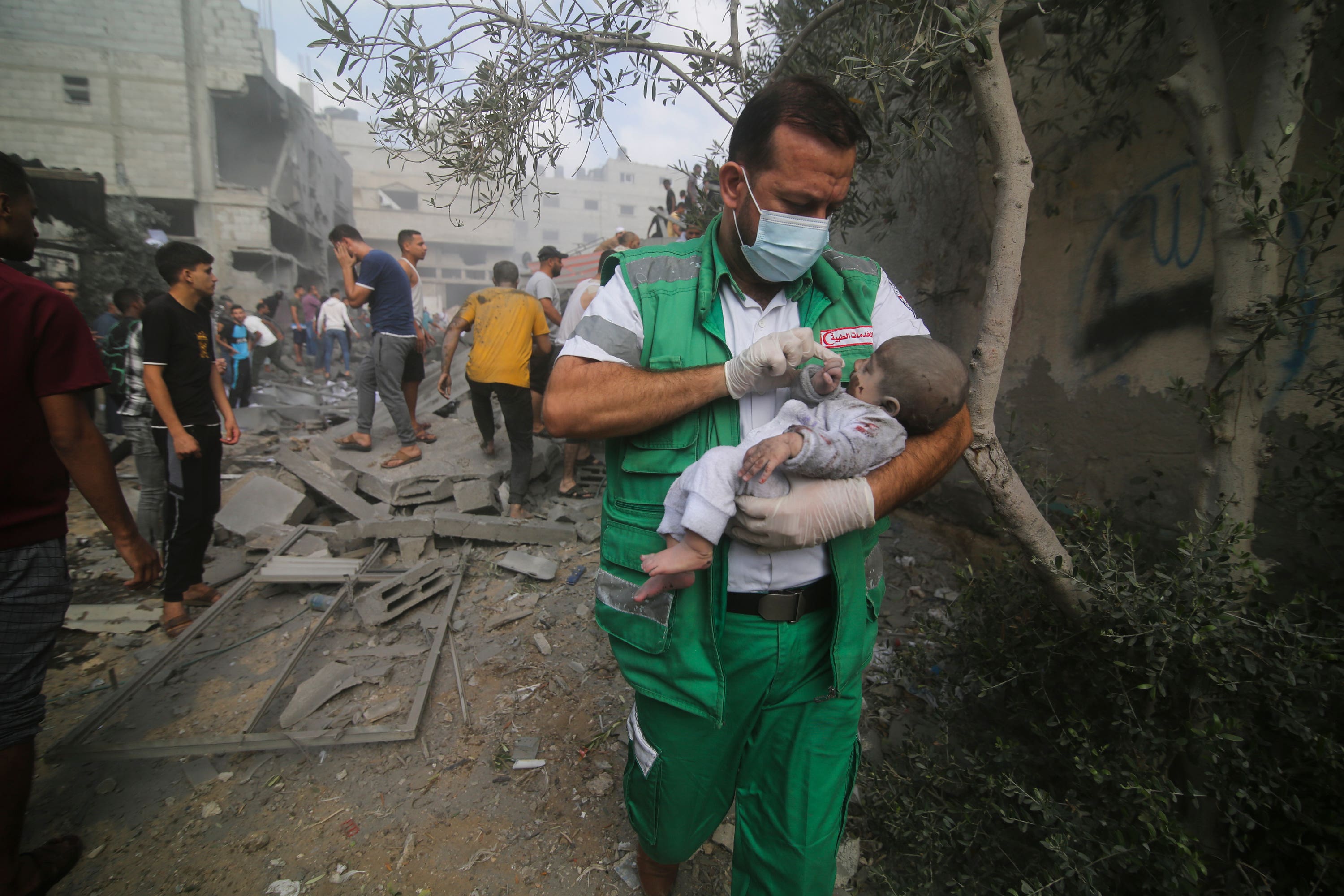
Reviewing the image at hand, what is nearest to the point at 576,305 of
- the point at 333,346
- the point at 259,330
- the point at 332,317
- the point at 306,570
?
the point at 306,570

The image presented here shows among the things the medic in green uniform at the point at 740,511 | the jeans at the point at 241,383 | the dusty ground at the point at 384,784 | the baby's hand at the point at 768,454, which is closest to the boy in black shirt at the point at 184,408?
the dusty ground at the point at 384,784

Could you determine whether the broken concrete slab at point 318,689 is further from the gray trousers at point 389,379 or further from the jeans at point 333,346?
the jeans at point 333,346

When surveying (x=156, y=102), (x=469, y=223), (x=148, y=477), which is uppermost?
(x=156, y=102)

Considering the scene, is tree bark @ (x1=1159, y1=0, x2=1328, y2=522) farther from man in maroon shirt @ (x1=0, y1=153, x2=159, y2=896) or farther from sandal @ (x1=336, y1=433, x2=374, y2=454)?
sandal @ (x1=336, y1=433, x2=374, y2=454)

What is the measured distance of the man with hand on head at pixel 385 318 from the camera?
546 centimetres

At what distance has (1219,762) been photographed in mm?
1651

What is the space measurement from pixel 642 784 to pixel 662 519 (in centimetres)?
87

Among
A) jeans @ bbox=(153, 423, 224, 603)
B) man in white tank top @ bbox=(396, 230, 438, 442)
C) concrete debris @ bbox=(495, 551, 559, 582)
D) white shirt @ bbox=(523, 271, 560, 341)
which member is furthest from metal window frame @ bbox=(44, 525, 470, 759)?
white shirt @ bbox=(523, 271, 560, 341)

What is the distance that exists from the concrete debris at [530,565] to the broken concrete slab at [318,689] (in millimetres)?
1345

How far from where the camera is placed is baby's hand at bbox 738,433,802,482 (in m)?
1.29

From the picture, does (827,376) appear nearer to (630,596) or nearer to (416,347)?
(630,596)

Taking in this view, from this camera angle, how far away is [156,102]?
2211 cm

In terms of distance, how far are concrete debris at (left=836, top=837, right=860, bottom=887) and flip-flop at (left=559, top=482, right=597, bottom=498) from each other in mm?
4101

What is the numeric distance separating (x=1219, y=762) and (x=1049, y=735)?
0.47 metres
